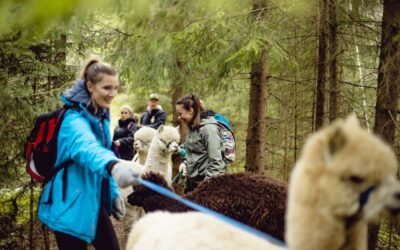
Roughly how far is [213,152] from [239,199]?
1002 millimetres

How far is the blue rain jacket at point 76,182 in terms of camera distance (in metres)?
3.35

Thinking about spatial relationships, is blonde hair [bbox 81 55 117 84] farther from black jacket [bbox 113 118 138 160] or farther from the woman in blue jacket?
black jacket [bbox 113 118 138 160]

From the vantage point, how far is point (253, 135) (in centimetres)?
802

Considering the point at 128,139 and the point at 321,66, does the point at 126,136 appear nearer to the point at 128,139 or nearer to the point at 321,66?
the point at 128,139

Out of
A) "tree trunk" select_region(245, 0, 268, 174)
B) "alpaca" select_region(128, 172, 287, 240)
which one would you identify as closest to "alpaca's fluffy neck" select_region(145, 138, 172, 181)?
"tree trunk" select_region(245, 0, 268, 174)

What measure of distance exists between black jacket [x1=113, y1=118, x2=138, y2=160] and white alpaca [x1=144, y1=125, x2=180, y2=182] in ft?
8.45

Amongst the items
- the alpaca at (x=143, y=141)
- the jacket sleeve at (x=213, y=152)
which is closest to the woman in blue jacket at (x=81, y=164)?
the jacket sleeve at (x=213, y=152)

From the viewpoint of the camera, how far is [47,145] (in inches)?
138

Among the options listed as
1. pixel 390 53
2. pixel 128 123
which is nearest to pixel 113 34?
pixel 128 123

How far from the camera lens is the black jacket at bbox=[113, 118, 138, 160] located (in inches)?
414

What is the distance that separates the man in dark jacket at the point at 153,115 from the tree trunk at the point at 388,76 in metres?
6.81

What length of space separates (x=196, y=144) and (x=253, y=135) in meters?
1.92

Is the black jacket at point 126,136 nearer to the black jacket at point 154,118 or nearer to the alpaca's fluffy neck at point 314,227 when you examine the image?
the black jacket at point 154,118

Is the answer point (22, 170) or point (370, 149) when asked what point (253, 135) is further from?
point (370, 149)
